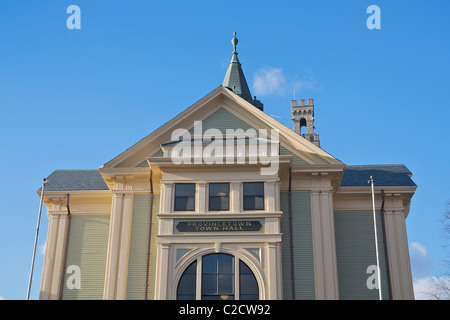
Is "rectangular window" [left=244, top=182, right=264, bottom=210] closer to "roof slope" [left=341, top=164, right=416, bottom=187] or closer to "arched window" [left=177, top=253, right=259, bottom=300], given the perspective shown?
"arched window" [left=177, top=253, right=259, bottom=300]

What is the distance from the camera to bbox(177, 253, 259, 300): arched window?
85.9 feet

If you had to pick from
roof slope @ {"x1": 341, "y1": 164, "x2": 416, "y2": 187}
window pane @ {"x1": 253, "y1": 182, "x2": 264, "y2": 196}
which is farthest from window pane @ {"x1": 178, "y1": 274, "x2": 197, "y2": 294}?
roof slope @ {"x1": 341, "y1": 164, "x2": 416, "y2": 187}

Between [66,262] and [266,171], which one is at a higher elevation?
[266,171]

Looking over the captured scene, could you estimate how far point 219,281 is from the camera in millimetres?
26516

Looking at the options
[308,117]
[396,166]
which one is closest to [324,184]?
[396,166]

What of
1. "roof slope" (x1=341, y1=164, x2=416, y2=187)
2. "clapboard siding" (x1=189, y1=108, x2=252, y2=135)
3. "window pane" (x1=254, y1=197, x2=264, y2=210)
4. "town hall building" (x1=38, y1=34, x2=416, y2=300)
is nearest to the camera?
"town hall building" (x1=38, y1=34, x2=416, y2=300)

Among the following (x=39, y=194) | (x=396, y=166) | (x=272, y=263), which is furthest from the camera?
(x=396, y=166)

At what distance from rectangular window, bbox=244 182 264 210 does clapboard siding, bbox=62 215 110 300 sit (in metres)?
7.47

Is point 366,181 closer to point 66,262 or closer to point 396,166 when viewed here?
point 396,166

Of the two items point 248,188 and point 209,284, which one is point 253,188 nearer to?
point 248,188

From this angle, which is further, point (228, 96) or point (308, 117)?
point (308, 117)

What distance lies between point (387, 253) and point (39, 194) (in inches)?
691
